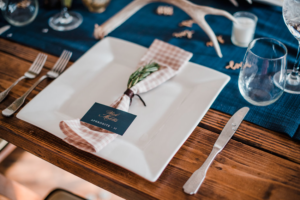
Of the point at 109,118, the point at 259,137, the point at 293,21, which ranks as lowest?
the point at 259,137

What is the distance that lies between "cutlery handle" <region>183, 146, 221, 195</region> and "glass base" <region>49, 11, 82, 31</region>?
35.2 inches

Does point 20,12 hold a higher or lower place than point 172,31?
higher

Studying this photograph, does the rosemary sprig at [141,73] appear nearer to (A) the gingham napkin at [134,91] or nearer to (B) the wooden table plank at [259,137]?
(A) the gingham napkin at [134,91]

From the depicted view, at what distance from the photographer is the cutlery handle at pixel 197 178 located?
602mm

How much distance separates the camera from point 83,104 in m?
0.82

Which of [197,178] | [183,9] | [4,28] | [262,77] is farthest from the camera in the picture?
[4,28]

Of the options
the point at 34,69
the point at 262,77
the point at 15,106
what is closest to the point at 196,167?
the point at 262,77

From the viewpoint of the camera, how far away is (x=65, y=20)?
1.22 meters

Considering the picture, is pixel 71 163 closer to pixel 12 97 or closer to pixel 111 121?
pixel 111 121

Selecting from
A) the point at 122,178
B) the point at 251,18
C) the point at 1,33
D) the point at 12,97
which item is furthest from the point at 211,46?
the point at 1,33

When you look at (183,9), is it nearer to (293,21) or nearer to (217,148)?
(293,21)

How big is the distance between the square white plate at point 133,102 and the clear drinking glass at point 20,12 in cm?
48

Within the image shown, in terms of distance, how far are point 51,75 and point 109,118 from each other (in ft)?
1.17

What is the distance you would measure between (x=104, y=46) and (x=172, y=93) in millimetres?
359
